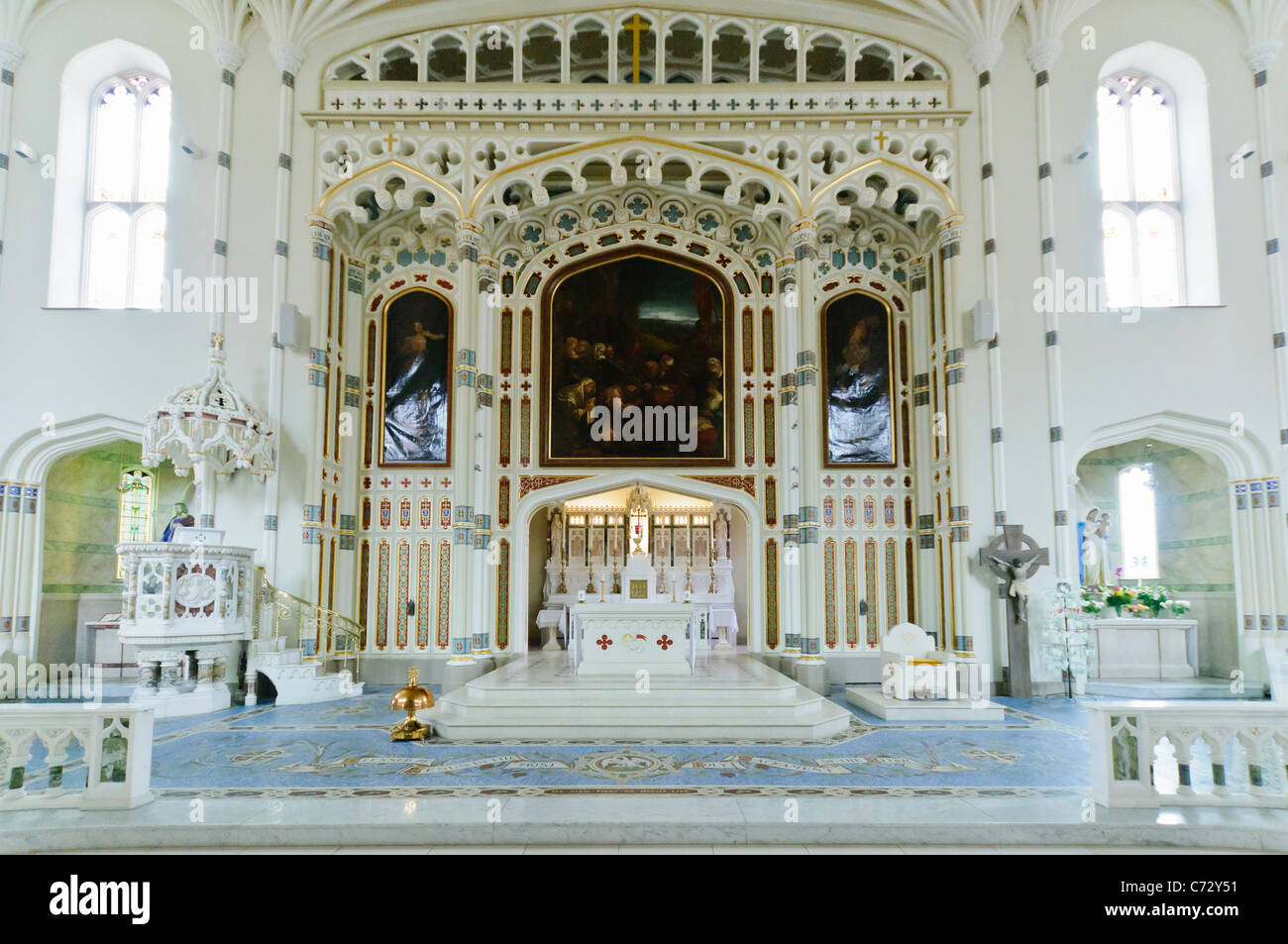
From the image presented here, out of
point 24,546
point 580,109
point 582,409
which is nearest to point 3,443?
A: point 24,546

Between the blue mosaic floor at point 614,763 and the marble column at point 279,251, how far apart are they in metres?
3.50

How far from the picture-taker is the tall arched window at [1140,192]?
14375 millimetres

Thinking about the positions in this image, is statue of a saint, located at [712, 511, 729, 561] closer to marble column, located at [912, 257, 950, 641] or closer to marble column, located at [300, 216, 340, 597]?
marble column, located at [912, 257, 950, 641]

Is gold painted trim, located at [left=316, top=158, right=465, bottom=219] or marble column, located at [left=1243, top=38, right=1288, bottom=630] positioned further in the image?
gold painted trim, located at [left=316, top=158, right=465, bottom=219]

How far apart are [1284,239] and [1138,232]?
2088mm

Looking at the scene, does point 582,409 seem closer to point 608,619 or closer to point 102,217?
point 608,619

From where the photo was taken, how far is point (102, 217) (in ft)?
46.7

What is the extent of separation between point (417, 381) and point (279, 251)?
10.2ft

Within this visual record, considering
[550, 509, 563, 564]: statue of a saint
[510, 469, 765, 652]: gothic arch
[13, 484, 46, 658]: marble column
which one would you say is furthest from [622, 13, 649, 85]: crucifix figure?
[13, 484, 46, 658]: marble column

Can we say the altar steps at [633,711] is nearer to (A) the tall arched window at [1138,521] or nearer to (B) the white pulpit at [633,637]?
(B) the white pulpit at [633,637]

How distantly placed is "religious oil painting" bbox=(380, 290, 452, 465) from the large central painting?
1792 millimetres

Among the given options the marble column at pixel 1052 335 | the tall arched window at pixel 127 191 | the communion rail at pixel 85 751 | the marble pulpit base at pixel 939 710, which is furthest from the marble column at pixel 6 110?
the marble column at pixel 1052 335

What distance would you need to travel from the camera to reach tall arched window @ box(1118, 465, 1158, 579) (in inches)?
613

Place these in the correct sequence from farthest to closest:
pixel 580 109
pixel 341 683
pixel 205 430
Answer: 1. pixel 580 109
2. pixel 341 683
3. pixel 205 430
